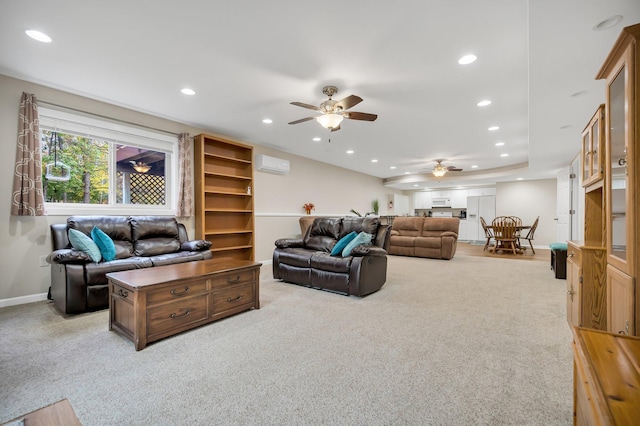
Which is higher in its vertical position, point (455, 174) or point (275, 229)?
point (455, 174)

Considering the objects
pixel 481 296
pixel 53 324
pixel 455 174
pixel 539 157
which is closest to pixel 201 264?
pixel 53 324

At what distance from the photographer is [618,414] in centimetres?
65

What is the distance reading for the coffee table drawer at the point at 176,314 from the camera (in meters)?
2.20

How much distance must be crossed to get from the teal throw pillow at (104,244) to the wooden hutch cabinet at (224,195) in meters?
1.48

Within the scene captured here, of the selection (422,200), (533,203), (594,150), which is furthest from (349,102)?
(422,200)

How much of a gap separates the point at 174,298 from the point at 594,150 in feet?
11.3

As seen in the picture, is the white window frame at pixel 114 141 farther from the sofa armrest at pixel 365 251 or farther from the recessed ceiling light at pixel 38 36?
the sofa armrest at pixel 365 251

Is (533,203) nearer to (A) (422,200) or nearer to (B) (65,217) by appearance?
(A) (422,200)

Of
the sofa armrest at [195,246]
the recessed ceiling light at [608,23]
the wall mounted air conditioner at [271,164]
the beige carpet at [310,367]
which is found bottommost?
the beige carpet at [310,367]

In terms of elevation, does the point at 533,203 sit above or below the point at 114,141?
below

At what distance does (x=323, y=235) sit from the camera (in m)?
4.57

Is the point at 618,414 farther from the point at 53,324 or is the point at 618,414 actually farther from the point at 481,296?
the point at 53,324

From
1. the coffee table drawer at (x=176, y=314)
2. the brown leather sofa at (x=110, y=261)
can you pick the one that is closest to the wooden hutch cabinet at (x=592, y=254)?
the coffee table drawer at (x=176, y=314)

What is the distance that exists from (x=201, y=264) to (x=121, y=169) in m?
2.36
